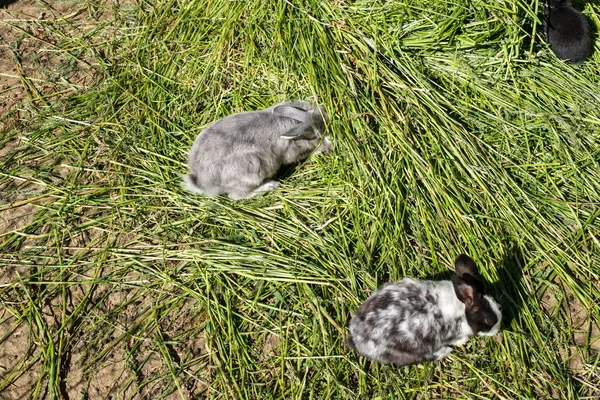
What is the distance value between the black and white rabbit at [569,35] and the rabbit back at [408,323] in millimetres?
2637

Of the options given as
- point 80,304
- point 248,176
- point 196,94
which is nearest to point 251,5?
point 196,94

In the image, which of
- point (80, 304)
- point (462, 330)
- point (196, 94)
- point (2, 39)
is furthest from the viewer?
point (2, 39)

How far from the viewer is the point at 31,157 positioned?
4391mm

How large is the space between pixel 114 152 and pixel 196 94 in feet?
2.84

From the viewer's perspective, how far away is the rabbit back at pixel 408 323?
3.17 metres

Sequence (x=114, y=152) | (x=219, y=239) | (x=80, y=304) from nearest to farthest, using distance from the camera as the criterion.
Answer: (x=80, y=304)
(x=219, y=239)
(x=114, y=152)

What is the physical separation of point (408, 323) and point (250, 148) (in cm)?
176

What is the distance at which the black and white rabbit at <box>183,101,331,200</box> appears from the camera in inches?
157

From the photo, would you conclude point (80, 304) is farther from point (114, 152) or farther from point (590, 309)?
point (590, 309)

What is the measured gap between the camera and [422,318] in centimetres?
321

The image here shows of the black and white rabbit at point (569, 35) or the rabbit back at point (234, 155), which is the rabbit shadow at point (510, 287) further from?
the black and white rabbit at point (569, 35)

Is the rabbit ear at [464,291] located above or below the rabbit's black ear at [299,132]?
below


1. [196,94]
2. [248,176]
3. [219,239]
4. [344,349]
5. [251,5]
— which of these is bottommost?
[344,349]

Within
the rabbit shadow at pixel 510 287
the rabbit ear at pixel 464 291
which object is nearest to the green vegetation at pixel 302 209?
the rabbit shadow at pixel 510 287
